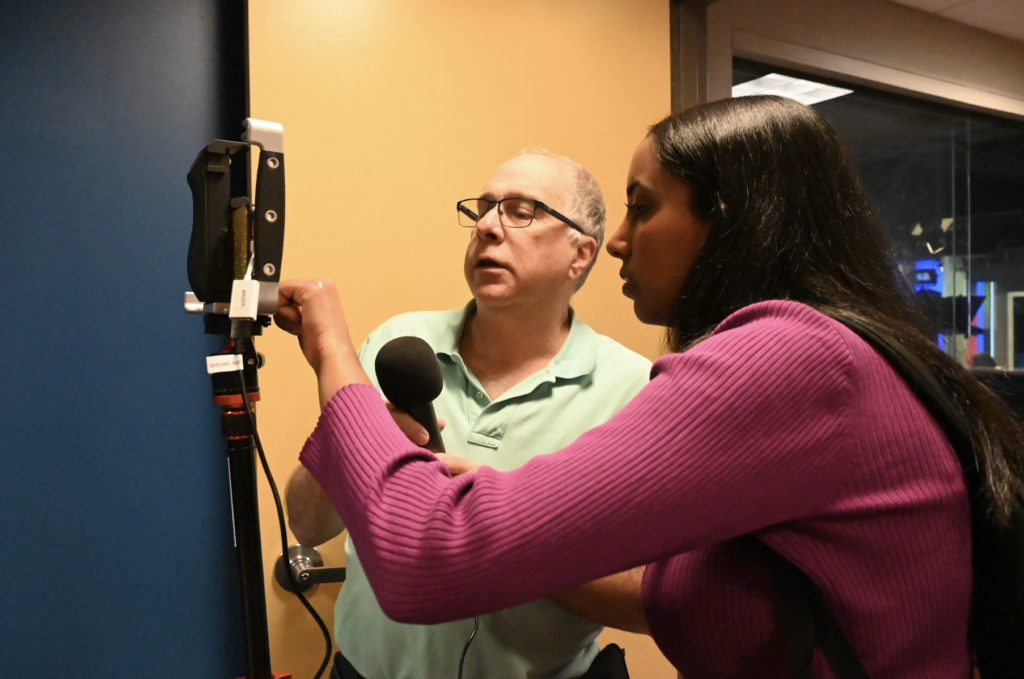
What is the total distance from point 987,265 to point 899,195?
1.03ft

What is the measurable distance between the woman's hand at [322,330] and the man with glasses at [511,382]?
402 mm

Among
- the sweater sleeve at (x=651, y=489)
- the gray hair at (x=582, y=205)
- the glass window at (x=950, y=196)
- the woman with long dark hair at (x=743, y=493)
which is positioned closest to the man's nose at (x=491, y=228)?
the gray hair at (x=582, y=205)

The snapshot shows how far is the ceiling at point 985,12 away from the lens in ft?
6.61

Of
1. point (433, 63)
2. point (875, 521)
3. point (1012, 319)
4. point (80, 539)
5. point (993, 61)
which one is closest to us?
point (875, 521)

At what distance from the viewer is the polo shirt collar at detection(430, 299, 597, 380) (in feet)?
4.40

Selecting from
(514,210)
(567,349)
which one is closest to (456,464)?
(567,349)

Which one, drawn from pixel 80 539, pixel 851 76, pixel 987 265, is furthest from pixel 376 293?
pixel 987 265

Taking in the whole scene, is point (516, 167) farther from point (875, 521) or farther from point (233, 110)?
point (875, 521)

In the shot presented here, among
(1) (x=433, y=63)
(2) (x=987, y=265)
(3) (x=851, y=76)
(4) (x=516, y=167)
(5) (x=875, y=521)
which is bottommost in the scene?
(5) (x=875, y=521)

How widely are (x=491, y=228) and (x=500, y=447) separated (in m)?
0.43

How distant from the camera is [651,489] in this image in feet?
1.91

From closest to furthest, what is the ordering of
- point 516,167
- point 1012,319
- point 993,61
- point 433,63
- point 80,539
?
point 80,539
point 516,167
point 433,63
point 1012,319
point 993,61

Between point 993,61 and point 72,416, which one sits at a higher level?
point 993,61

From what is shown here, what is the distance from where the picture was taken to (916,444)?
629mm
